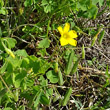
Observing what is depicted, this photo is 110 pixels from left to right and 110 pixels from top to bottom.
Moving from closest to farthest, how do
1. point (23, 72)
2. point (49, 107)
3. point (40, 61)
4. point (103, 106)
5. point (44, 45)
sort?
1. point (23, 72)
2. point (40, 61)
3. point (44, 45)
4. point (49, 107)
5. point (103, 106)

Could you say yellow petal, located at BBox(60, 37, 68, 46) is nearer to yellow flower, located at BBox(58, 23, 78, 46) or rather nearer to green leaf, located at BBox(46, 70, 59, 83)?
yellow flower, located at BBox(58, 23, 78, 46)

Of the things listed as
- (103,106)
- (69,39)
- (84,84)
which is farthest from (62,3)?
(103,106)

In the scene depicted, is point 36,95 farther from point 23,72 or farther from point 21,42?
point 21,42

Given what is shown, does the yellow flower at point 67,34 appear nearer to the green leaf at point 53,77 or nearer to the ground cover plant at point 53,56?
the ground cover plant at point 53,56

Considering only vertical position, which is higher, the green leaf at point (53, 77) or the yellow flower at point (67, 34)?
the yellow flower at point (67, 34)

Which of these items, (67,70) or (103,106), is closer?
(67,70)

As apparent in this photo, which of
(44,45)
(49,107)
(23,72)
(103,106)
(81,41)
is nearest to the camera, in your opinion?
(23,72)

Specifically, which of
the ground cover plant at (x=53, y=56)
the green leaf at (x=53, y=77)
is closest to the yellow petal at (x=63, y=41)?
the ground cover plant at (x=53, y=56)

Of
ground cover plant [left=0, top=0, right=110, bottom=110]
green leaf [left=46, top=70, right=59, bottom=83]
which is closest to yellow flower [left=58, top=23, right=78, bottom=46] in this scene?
ground cover plant [left=0, top=0, right=110, bottom=110]

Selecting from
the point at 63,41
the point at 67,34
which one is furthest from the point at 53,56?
the point at 63,41
